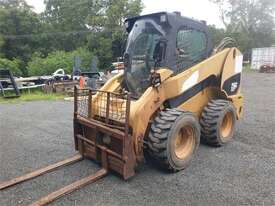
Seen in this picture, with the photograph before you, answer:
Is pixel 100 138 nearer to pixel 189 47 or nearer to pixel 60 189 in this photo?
pixel 60 189

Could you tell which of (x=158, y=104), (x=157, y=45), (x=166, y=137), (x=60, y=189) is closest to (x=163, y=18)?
(x=157, y=45)

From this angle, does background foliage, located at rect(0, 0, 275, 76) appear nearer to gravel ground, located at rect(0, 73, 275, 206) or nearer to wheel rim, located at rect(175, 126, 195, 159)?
gravel ground, located at rect(0, 73, 275, 206)

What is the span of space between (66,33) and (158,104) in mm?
29637

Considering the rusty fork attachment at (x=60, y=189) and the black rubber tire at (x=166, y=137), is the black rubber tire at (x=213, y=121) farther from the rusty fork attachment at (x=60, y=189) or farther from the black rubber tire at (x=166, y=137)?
the rusty fork attachment at (x=60, y=189)

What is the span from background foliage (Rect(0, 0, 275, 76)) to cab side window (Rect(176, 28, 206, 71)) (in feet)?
57.3

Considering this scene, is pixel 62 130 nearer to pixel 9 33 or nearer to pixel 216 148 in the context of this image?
pixel 216 148

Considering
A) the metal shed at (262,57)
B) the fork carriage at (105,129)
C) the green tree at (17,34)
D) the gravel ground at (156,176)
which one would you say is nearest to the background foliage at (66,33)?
the green tree at (17,34)

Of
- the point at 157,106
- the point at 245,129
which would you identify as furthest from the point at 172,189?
the point at 245,129

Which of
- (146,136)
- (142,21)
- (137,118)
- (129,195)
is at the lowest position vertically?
(129,195)

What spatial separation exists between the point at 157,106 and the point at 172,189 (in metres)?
1.25

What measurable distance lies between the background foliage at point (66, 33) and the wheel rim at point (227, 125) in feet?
57.6

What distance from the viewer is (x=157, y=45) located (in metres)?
4.92

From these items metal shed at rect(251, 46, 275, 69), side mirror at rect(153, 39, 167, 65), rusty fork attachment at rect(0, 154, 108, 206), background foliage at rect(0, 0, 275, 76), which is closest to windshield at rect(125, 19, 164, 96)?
side mirror at rect(153, 39, 167, 65)

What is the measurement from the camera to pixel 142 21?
17.1ft
